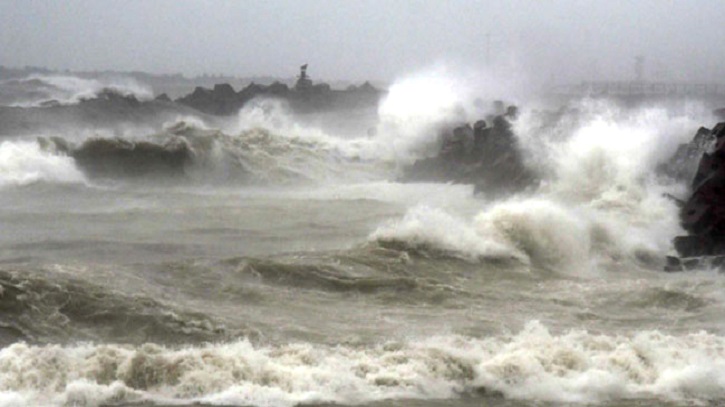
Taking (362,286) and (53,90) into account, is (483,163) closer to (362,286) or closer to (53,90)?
(362,286)

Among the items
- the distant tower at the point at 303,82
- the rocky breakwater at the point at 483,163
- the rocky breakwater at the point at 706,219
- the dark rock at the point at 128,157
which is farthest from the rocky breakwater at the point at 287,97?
the rocky breakwater at the point at 706,219

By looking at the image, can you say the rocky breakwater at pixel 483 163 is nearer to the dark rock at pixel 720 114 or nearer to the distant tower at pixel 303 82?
the dark rock at pixel 720 114

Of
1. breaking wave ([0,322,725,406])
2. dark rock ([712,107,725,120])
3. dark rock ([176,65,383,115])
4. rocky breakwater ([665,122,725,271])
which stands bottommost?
breaking wave ([0,322,725,406])

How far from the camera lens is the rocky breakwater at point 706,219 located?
1251 centimetres

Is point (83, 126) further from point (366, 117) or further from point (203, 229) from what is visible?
point (203, 229)

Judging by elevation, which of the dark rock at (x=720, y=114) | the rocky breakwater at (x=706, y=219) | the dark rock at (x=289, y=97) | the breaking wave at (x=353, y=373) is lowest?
the breaking wave at (x=353, y=373)

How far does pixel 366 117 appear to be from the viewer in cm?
5122

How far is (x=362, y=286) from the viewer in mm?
10414

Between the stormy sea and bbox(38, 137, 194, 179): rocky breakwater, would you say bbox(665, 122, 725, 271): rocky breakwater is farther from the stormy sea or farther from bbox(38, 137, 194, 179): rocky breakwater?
bbox(38, 137, 194, 179): rocky breakwater

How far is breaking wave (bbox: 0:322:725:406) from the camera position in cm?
657

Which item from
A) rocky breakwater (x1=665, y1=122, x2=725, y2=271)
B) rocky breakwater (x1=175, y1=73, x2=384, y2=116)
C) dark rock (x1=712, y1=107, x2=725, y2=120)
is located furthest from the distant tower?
rocky breakwater (x1=665, y1=122, x2=725, y2=271)

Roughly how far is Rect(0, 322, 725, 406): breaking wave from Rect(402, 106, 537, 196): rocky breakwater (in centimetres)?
1223

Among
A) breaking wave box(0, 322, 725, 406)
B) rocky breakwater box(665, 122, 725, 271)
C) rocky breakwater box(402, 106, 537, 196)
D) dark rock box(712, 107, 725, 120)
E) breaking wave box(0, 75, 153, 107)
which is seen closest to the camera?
breaking wave box(0, 322, 725, 406)

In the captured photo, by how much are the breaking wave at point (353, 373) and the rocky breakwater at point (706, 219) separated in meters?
4.80
